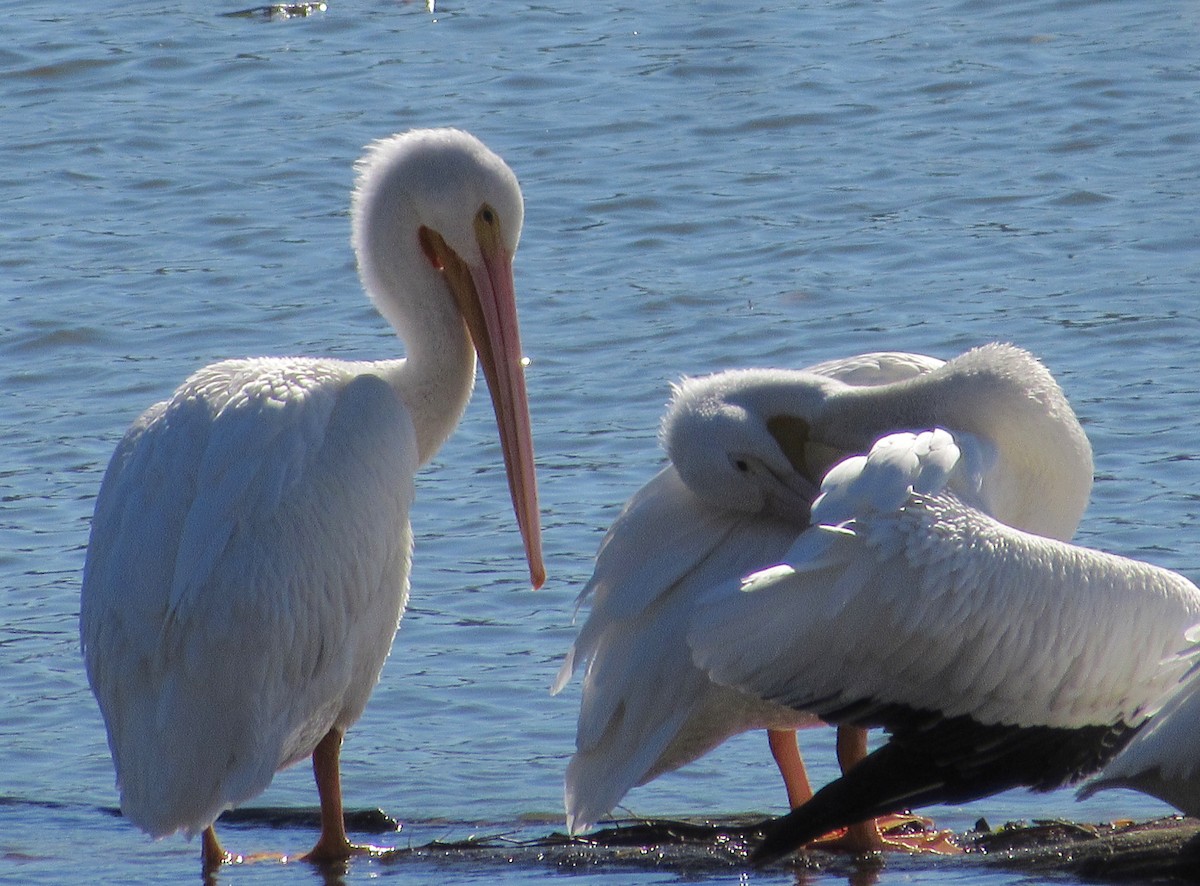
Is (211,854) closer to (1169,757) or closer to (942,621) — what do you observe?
(942,621)

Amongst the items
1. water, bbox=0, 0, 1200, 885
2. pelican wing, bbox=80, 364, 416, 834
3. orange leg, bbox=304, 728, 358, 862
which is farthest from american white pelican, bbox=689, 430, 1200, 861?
orange leg, bbox=304, 728, 358, 862

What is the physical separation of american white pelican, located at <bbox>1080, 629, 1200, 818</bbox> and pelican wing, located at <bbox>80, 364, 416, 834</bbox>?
73.1 inches

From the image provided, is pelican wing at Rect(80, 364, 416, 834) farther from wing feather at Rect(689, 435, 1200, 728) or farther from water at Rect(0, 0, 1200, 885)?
wing feather at Rect(689, 435, 1200, 728)

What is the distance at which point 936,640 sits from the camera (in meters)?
5.34

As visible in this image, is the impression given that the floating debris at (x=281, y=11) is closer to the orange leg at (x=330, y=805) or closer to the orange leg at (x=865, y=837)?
the orange leg at (x=330, y=805)

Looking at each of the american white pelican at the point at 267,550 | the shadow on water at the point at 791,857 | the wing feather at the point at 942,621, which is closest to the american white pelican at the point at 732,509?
the shadow on water at the point at 791,857

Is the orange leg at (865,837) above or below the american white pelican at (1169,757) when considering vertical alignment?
below

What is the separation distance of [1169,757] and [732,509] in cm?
136

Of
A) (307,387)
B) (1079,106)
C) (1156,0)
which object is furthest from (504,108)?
(307,387)

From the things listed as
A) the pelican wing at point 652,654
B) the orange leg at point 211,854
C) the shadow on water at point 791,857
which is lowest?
the orange leg at point 211,854

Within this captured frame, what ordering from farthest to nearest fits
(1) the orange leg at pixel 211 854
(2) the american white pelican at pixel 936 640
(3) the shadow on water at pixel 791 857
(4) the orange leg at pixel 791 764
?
(4) the orange leg at pixel 791 764 → (1) the orange leg at pixel 211 854 → (2) the american white pelican at pixel 936 640 → (3) the shadow on water at pixel 791 857

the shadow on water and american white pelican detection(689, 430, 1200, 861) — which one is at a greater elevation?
american white pelican detection(689, 430, 1200, 861)

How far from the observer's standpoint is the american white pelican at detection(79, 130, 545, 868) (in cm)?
545

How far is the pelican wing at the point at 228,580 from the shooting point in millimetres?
5445
